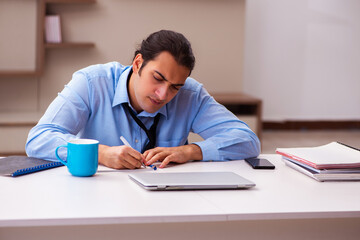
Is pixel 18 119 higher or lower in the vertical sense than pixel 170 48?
lower

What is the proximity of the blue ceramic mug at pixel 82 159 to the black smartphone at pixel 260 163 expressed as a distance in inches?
20.9

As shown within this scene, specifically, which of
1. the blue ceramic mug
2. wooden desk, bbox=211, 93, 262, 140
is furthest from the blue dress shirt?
wooden desk, bbox=211, 93, 262, 140

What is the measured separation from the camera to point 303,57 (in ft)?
17.4

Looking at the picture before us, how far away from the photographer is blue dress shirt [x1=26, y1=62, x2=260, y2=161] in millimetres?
1795

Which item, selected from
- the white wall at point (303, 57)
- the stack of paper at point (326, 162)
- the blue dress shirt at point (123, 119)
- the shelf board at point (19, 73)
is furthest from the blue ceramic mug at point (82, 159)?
the white wall at point (303, 57)

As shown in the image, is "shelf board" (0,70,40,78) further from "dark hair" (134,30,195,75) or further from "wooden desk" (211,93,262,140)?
"dark hair" (134,30,195,75)

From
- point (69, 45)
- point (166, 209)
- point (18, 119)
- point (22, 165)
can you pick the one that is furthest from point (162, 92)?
point (69, 45)

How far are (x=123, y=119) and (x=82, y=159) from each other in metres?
0.51

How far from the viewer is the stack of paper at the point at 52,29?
427 cm

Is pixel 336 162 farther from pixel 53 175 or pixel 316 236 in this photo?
pixel 53 175

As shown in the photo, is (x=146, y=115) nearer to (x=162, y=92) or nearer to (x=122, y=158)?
(x=162, y=92)

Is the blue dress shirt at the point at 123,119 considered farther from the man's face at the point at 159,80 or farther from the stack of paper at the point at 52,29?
the stack of paper at the point at 52,29

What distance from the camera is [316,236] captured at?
143cm

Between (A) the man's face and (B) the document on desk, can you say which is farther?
(A) the man's face
